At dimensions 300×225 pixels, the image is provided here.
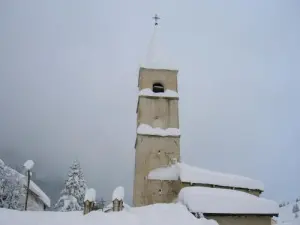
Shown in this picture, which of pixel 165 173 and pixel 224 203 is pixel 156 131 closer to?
pixel 165 173

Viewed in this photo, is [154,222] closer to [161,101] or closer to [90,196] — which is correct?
[90,196]

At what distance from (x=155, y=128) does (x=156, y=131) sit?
1.35 feet

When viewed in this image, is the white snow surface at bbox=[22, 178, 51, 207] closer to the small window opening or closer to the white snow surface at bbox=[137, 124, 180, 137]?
the white snow surface at bbox=[137, 124, 180, 137]

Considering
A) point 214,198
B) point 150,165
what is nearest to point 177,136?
point 150,165

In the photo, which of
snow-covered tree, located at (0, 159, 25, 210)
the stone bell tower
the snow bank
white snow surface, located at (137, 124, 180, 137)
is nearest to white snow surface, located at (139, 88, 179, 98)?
the stone bell tower

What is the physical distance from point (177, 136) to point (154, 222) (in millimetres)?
15988

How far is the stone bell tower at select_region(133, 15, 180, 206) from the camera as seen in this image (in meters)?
31.0

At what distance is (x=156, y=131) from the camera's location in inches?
1296

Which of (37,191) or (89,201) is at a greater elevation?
(37,191)

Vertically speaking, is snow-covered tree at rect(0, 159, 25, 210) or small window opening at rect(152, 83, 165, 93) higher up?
small window opening at rect(152, 83, 165, 93)

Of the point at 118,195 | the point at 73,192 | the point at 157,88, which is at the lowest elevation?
the point at 118,195

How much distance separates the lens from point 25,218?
17.8m

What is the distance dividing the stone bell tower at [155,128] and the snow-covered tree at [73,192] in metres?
11.7

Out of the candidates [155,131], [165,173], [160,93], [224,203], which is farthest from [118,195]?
[160,93]
